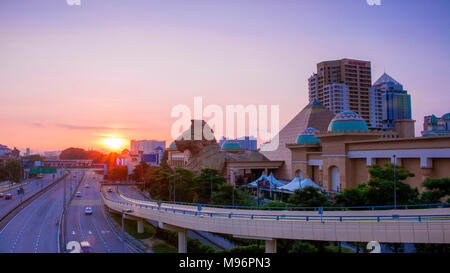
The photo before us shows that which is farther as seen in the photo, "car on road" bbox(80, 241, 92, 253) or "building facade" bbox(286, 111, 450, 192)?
"building facade" bbox(286, 111, 450, 192)

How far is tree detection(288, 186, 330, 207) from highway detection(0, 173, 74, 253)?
2246 cm

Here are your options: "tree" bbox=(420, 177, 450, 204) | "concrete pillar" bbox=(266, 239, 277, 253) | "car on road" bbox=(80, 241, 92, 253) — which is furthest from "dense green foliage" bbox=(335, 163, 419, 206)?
"car on road" bbox=(80, 241, 92, 253)

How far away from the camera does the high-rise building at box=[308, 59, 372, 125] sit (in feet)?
385

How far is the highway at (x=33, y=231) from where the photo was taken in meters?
31.6

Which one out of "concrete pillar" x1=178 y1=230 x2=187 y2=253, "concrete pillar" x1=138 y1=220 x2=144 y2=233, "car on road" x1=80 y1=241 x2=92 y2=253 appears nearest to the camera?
"concrete pillar" x1=178 y1=230 x2=187 y2=253

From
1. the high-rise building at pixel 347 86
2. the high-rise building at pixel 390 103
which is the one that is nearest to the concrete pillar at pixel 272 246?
the high-rise building at pixel 347 86

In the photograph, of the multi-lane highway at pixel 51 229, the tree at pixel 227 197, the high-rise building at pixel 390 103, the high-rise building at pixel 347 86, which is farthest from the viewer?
the high-rise building at pixel 347 86

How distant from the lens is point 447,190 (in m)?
25.5

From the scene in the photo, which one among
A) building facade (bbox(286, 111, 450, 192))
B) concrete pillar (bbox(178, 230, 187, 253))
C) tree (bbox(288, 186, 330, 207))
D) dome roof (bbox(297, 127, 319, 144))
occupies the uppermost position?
dome roof (bbox(297, 127, 319, 144))

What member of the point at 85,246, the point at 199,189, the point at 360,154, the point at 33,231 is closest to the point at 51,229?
the point at 33,231

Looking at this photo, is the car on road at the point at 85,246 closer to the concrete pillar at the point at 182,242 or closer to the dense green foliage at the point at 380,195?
the concrete pillar at the point at 182,242

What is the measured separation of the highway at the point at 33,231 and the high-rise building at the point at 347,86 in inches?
3640

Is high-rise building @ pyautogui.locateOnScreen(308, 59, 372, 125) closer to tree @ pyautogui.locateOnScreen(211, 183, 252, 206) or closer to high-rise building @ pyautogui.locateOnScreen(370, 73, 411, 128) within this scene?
high-rise building @ pyautogui.locateOnScreen(370, 73, 411, 128)

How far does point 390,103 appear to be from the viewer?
118562 millimetres
